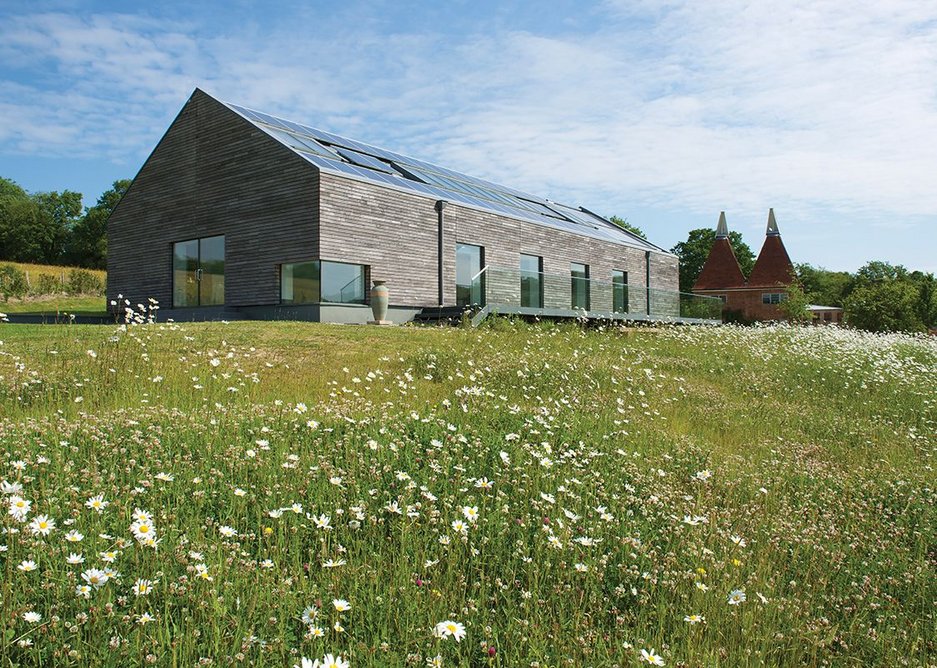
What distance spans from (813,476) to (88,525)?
5.15 metres

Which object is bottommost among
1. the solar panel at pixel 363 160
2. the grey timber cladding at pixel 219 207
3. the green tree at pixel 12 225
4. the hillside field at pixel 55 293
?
the hillside field at pixel 55 293

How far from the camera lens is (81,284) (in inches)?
1350

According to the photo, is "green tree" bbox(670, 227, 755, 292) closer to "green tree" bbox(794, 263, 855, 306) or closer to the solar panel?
"green tree" bbox(794, 263, 855, 306)

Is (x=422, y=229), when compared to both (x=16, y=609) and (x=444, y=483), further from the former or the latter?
(x=16, y=609)

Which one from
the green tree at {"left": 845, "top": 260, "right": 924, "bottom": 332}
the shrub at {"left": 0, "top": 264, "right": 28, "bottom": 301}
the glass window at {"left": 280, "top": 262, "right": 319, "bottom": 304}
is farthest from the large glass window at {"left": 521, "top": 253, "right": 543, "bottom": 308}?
the green tree at {"left": 845, "top": 260, "right": 924, "bottom": 332}

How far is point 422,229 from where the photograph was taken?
21.3 m

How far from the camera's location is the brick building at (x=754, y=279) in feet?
176

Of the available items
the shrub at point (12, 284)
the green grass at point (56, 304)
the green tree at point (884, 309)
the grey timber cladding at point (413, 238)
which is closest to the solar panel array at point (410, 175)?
the grey timber cladding at point (413, 238)

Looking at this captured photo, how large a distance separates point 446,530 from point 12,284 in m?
33.9

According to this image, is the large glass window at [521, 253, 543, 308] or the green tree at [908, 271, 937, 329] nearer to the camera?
the large glass window at [521, 253, 543, 308]

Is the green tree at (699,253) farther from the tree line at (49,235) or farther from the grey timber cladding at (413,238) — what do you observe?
the tree line at (49,235)

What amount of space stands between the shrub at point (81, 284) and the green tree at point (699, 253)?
53420mm

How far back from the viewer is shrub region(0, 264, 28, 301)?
29320mm

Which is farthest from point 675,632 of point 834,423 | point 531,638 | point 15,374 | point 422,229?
point 422,229
